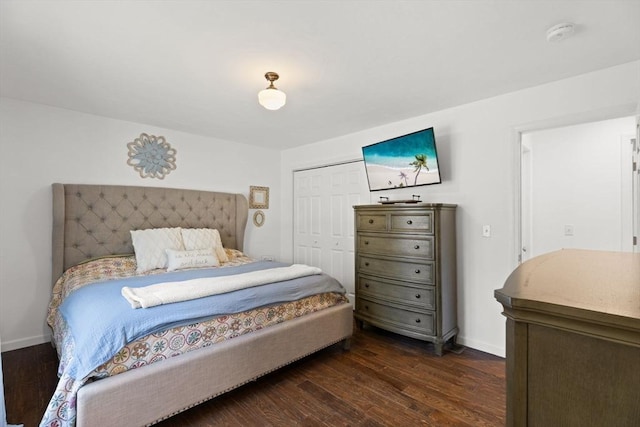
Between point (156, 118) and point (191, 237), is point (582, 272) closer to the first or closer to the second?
point (191, 237)

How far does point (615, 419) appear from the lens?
0.48 meters

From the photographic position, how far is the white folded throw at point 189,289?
5.89 feet

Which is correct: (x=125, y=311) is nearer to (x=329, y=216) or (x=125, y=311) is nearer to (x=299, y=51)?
(x=299, y=51)

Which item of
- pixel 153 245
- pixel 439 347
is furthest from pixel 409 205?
pixel 153 245

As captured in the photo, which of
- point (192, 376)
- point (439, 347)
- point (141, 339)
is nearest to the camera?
point (141, 339)

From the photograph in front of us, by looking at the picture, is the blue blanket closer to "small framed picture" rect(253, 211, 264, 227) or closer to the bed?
the bed

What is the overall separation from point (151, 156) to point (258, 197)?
151 cm

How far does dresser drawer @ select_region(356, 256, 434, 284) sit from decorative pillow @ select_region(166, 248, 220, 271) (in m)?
1.56

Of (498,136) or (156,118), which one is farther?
(156,118)

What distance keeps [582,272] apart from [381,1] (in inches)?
57.8

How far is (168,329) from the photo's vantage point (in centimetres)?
175

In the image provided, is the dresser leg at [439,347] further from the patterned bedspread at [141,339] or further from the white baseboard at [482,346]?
the patterned bedspread at [141,339]

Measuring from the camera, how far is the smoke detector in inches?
66.3

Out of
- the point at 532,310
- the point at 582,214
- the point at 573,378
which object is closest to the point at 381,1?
the point at 532,310
